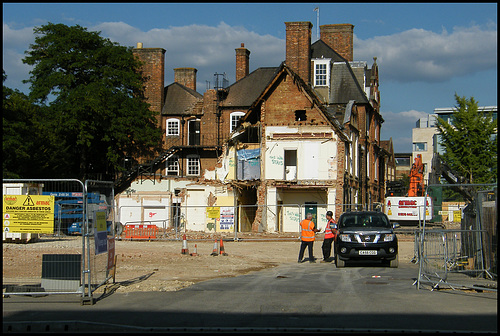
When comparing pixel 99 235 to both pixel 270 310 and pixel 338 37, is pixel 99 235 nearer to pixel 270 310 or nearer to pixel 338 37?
pixel 270 310

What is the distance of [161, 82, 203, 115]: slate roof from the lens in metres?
54.2

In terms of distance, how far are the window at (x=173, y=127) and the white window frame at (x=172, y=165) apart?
7.67 ft

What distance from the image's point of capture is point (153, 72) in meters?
54.0

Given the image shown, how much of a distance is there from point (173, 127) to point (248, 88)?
736 cm

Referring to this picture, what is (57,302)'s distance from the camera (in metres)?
12.1

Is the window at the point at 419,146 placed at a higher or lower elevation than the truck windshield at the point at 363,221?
higher

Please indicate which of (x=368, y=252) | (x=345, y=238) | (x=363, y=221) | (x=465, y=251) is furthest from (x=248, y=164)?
(x=465, y=251)

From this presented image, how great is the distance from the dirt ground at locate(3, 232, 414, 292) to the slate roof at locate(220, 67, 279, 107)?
2404 cm

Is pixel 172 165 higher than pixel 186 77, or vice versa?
pixel 186 77

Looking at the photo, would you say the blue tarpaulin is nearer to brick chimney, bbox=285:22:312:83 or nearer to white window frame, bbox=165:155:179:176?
brick chimney, bbox=285:22:312:83

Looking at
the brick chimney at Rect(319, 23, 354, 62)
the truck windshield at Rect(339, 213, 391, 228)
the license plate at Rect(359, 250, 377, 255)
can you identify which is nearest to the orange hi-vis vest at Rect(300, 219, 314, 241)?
the truck windshield at Rect(339, 213, 391, 228)

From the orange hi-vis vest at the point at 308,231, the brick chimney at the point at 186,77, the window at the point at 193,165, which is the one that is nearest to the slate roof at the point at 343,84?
the window at the point at 193,165

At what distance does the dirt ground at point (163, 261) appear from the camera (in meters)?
15.4

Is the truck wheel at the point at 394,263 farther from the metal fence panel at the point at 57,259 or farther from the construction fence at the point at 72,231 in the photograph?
the metal fence panel at the point at 57,259
